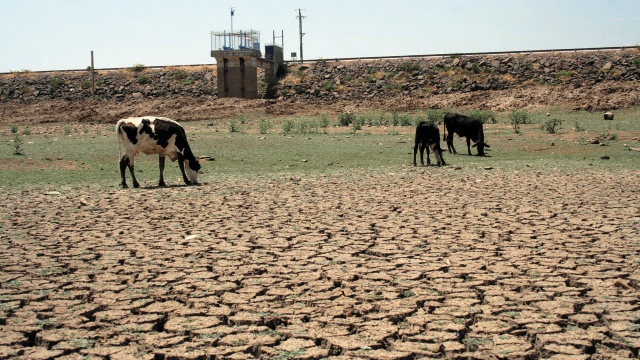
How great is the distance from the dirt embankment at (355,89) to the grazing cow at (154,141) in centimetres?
2564

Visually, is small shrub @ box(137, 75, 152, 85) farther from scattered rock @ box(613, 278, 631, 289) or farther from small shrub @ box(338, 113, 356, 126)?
scattered rock @ box(613, 278, 631, 289)

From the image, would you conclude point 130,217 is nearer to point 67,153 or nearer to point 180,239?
point 180,239

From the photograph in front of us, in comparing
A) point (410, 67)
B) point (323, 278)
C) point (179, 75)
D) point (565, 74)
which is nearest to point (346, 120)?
point (565, 74)

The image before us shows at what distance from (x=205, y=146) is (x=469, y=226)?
51.0 feet

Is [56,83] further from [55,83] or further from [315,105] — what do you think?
[315,105]

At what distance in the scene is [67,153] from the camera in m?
21.1

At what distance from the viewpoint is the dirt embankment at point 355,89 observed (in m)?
40.9

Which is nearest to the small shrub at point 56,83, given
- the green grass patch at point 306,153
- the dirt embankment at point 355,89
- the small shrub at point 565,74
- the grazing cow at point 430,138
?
the dirt embankment at point 355,89

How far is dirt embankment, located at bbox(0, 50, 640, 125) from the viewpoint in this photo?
40.9m

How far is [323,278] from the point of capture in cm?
620

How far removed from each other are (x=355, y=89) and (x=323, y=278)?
143 feet

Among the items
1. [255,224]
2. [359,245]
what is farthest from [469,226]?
[255,224]

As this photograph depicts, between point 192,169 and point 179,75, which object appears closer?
point 192,169

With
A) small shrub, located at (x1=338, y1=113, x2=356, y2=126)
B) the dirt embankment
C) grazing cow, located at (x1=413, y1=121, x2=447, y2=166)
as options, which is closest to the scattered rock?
grazing cow, located at (x1=413, y1=121, x2=447, y2=166)
